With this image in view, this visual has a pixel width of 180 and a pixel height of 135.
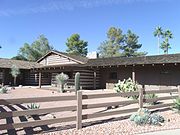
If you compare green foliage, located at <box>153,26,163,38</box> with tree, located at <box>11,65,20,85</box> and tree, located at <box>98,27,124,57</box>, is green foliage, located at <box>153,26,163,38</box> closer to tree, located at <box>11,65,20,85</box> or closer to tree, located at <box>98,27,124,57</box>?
tree, located at <box>98,27,124,57</box>

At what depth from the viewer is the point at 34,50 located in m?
75.0

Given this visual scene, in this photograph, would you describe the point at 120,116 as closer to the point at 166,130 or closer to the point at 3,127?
the point at 166,130

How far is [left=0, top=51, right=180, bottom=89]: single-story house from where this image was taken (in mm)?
24969

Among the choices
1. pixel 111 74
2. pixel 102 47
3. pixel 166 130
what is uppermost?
pixel 102 47

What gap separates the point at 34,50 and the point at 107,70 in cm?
4762

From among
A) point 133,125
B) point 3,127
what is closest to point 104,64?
point 133,125

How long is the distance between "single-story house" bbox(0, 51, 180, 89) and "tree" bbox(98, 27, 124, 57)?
115 ft

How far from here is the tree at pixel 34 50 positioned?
7350cm

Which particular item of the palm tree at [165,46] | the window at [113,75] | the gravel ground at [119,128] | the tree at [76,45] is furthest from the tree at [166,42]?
the gravel ground at [119,128]

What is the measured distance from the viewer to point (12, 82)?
41.3 m

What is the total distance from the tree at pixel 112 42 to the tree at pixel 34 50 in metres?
17.7

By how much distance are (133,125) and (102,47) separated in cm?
6970

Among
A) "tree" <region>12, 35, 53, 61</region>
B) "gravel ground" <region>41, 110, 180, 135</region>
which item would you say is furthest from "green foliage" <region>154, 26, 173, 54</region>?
"gravel ground" <region>41, 110, 180, 135</region>

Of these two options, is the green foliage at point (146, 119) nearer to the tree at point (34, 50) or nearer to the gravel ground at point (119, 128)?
the gravel ground at point (119, 128)
